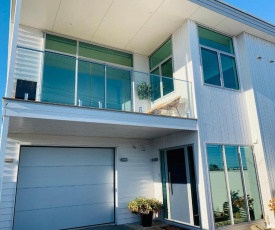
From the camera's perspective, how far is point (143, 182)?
7.50m

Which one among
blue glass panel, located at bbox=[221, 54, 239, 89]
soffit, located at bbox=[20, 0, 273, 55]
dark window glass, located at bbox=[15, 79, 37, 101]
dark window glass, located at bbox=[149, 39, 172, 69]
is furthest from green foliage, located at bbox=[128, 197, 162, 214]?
soffit, located at bbox=[20, 0, 273, 55]

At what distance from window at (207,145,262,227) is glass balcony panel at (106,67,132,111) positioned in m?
2.68

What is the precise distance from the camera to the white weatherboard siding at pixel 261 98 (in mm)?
6805

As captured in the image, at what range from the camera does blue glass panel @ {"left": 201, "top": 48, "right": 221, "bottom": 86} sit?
7031 mm

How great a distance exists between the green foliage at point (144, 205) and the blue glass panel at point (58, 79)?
3.63 m

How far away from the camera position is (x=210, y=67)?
7195mm

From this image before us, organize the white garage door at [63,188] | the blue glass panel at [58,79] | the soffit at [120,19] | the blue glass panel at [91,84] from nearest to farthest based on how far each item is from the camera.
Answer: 1. the blue glass panel at [58,79]
2. the blue glass panel at [91,84]
3. the white garage door at [63,188]
4. the soffit at [120,19]

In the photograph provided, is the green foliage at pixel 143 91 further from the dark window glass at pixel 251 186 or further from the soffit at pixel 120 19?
the dark window glass at pixel 251 186

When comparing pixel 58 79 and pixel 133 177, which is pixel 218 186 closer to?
pixel 133 177

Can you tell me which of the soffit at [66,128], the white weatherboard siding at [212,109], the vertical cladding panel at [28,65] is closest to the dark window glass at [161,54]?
the white weatherboard siding at [212,109]

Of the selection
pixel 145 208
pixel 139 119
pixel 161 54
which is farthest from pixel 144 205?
pixel 161 54

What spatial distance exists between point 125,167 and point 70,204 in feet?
6.44

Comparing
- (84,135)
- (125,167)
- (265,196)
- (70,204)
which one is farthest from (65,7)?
(265,196)

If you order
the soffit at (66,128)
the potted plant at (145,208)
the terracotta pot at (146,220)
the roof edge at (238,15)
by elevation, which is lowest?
the terracotta pot at (146,220)
